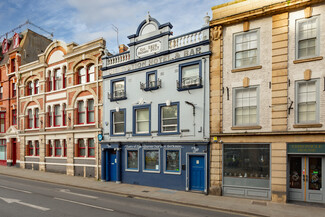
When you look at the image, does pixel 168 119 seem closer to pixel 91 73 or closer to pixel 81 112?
pixel 91 73

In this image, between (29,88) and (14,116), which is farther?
(14,116)

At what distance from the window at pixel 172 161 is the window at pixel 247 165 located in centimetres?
331

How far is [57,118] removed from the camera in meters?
24.7

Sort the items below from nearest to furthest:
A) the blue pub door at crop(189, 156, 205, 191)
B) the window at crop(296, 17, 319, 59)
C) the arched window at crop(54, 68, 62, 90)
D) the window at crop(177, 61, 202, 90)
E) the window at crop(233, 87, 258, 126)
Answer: the window at crop(296, 17, 319, 59), the window at crop(233, 87, 258, 126), the blue pub door at crop(189, 156, 205, 191), the window at crop(177, 61, 202, 90), the arched window at crop(54, 68, 62, 90)

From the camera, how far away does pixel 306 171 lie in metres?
12.5

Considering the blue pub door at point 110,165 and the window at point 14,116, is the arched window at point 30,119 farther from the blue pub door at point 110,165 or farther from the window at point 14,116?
the blue pub door at point 110,165

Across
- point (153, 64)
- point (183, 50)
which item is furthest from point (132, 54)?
point (183, 50)

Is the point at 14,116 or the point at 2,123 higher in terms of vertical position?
the point at 14,116

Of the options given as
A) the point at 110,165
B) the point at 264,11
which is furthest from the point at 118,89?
the point at 264,11

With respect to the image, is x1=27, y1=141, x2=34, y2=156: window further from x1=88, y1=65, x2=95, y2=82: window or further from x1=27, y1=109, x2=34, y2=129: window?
x1=88, y1=65, x2=95, y2=82: window

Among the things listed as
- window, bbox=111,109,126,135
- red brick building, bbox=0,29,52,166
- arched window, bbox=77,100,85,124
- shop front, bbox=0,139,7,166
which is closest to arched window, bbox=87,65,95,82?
arched window, bbox=77,100,85,124

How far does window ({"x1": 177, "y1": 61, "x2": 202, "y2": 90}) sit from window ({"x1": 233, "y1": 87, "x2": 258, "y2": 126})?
102 inches

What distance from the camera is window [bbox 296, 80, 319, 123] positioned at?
12.3 metres

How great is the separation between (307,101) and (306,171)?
3730mm
